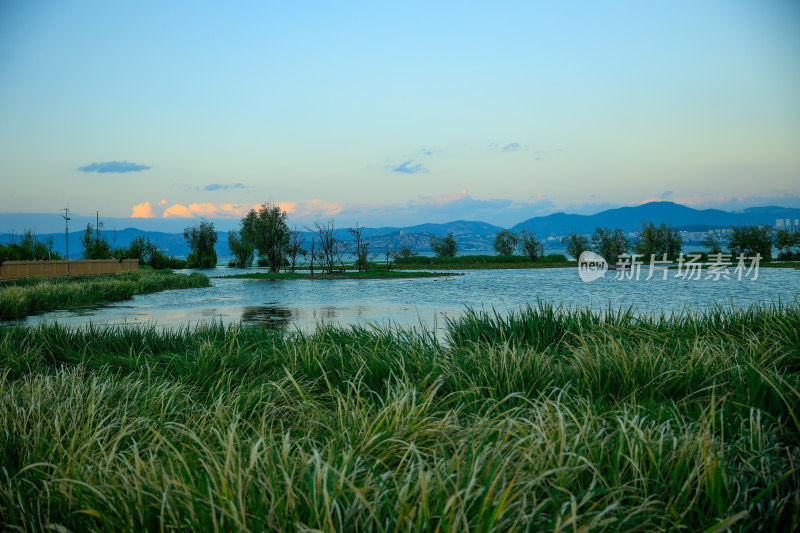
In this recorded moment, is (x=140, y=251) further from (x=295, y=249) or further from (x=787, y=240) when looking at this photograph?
(x=787, y=240)

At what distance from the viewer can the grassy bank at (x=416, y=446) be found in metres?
2.09

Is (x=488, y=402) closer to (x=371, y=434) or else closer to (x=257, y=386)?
(x=371, y=434)

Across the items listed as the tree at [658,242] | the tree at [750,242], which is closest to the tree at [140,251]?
the tree at [658,242]

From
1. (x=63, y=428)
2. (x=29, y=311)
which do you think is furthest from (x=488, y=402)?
(x=29, y=311)

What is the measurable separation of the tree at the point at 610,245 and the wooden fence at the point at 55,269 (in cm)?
4460

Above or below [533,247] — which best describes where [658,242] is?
above

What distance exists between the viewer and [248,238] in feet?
158

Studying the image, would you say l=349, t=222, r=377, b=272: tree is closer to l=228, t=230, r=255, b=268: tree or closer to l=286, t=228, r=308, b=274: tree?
l=286, t=228, r=308, b=274: tree

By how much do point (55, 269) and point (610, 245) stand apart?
5347 cm

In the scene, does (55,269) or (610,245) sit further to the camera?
(610,245)

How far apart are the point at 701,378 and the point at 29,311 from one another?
17114 mm

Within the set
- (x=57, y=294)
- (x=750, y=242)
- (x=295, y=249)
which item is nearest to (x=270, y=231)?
(x=295, y=249)

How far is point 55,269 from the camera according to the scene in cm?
2556

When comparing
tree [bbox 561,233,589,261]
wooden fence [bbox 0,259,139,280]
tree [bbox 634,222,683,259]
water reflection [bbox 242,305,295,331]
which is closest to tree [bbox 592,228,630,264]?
tree [bbox 561,233,589,261]
